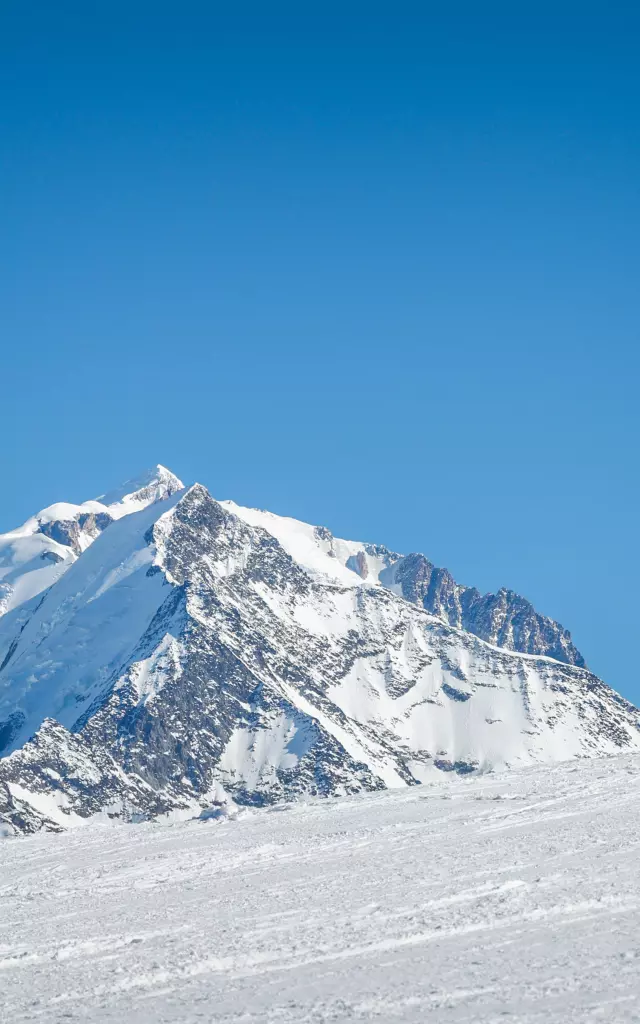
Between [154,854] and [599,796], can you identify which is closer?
[154,854]

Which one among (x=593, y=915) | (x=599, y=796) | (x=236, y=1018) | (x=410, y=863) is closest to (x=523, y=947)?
(x=593, y=915)

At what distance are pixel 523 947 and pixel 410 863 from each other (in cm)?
2095

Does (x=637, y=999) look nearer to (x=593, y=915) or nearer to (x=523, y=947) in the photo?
(x=523, y=947)

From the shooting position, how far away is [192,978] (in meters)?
45.4

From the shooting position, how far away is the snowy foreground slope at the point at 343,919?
41094 mm

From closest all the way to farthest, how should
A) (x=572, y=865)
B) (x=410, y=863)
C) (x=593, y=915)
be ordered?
(x=593, y=915), (x=572, y=865), (x=410, y=863)

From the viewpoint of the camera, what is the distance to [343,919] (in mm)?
52875

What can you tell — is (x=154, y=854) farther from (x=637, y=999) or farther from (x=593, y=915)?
(x=637, y=999)

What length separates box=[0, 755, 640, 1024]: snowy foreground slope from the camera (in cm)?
4109

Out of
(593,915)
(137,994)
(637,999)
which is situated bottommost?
(137,994)

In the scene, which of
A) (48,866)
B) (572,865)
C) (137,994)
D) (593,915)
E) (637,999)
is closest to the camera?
(637,999)

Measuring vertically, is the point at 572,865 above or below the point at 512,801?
below

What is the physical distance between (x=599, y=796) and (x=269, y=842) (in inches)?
815

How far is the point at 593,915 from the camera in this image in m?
49.8
